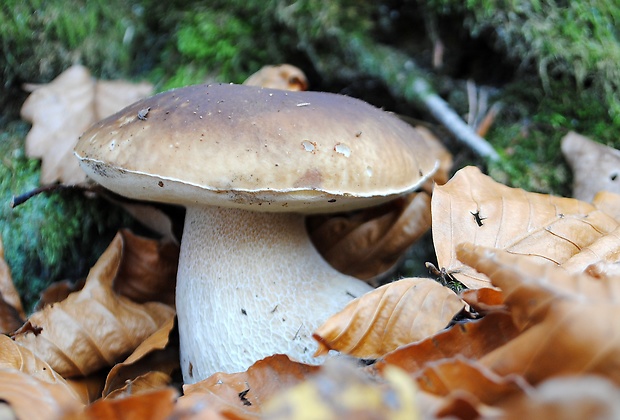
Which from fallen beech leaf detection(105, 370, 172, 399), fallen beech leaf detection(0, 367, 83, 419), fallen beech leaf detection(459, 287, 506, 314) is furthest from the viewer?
fallen beech leaf detection(105, 370, 172, 399)

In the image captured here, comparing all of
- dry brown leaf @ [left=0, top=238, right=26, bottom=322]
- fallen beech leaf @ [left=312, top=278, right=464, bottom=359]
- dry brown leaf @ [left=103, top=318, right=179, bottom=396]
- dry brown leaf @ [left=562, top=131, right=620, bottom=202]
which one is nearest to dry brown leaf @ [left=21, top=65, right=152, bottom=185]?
dry brown leaf @ [left=0, top=238, right=26, bottom=322]

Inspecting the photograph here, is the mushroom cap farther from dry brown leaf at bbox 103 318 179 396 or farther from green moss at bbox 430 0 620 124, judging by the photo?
green moss at bbox 430 0 620 124

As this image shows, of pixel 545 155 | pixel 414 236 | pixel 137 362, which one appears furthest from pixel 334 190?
pixel 545 155

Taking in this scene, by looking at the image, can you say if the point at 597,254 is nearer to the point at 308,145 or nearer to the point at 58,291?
the point at 308,145

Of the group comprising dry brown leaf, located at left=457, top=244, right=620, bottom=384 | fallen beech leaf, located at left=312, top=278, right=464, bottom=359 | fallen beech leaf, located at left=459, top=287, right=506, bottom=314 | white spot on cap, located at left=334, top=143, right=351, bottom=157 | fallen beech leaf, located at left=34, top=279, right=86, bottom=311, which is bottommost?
fallen beech leaf, located at left=34, top=279, right=86, bottom=311

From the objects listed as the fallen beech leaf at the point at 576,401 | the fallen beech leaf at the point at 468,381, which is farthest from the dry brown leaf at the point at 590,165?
the fallen beech leaf at the point at 576,401

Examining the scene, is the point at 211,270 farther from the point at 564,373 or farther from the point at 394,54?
the point at 394,54

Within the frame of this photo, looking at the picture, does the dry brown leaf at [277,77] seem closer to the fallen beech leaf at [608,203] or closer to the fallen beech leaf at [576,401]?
the fallen beech leaf at [608,203]
